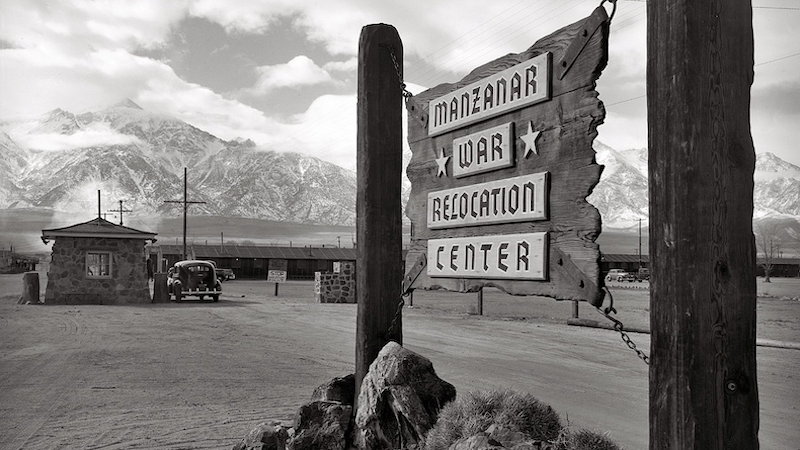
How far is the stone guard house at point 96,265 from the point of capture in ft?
73.6

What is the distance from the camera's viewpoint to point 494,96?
337 centimetres

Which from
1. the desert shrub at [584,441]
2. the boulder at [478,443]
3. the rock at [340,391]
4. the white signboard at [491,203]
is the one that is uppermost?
the white signboard at [491,203]

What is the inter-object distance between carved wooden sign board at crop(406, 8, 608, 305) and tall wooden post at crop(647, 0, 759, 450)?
1.90 feet

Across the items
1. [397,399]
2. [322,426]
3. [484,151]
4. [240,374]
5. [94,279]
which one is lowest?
[240,374]

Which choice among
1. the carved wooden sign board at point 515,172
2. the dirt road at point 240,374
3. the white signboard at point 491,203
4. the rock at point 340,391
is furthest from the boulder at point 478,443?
the dirt road at point 240,374

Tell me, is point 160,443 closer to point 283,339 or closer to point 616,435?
point 616,435

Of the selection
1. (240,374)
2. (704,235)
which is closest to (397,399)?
(704,235)

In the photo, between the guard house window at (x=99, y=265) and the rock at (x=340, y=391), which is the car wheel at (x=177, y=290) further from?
the rock at (x=340, y=391)

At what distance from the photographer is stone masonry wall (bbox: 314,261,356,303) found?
82.9ft

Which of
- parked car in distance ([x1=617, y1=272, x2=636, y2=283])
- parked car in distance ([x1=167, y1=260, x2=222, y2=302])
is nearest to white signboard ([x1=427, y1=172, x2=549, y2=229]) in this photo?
parked car in distance ([x1=167, y1=260, x2=222, y2=302])

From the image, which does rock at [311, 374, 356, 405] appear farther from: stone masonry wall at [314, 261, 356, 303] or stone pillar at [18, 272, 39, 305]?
stone pillar at [18, 272, 39, 305]

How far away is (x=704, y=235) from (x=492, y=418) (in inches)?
51.3

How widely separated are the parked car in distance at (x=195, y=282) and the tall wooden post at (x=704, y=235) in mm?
25216

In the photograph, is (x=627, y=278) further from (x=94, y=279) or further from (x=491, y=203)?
(x=491, y=203)
